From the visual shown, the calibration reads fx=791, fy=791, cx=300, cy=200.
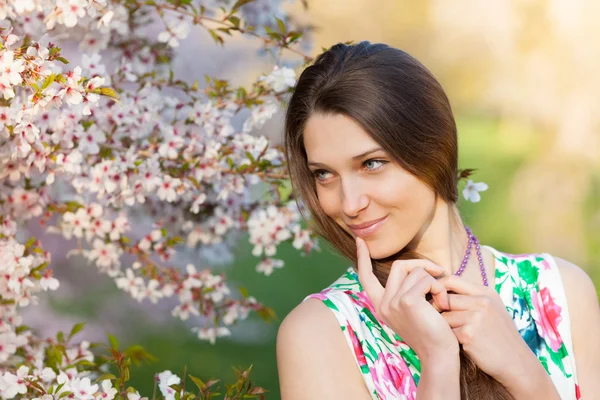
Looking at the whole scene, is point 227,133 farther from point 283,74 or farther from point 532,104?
point 532,104

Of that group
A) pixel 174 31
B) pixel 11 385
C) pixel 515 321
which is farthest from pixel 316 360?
pixel 174 31

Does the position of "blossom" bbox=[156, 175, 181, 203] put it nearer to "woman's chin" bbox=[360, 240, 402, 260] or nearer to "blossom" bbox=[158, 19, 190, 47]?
"blossom" bbox=[158, 19, 190, 47]

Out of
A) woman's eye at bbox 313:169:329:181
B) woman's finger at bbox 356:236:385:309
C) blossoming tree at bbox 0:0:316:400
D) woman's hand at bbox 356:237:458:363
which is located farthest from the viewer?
blossoming tree at bbox 0:0:316:400

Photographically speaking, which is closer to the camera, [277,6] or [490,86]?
[277,6]

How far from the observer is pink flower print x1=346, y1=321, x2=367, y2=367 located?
152cm

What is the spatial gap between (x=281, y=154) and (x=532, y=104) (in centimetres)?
261

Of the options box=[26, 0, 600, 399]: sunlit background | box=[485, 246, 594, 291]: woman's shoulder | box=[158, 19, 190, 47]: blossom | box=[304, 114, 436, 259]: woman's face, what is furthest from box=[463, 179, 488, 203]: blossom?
box=[26, 0, 600, 399]: sunlit background

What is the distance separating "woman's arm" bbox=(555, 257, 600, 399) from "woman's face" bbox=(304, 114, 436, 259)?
0.43 metres

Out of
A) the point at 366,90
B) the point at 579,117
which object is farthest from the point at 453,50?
the point at 366,90

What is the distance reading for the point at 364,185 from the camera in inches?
59.3

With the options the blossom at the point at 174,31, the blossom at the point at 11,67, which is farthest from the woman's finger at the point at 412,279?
the blossom at the point at 174,31

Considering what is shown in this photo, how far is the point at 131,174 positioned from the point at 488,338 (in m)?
1.19

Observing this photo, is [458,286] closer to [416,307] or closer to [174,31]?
[416,307]

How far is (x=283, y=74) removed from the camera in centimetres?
222
